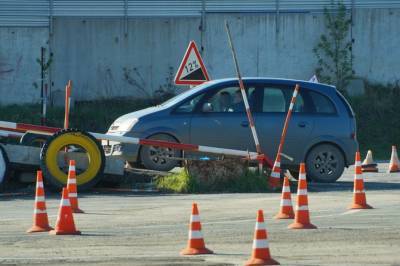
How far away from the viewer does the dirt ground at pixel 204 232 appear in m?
10.4

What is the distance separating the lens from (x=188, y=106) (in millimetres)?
18609

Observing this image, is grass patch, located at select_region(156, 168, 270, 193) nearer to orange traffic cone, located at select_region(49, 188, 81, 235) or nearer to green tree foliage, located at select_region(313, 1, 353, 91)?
orange traffic cone, located at select_region(49, 188, 81, 235)

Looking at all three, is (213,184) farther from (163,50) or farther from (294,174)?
(163,50)

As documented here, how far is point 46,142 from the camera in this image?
56.4ft

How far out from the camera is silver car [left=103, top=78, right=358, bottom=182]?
60.4 ft

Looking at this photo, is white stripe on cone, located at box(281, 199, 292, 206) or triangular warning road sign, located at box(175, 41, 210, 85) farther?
triangular warning road sign, located at box(175, 41, 210, 85)

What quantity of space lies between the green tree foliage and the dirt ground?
16.2m

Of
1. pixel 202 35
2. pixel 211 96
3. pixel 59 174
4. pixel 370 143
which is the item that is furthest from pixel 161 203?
pixel 202 35

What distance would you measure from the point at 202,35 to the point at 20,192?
16709 mm

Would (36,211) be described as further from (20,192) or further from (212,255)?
(20,192)

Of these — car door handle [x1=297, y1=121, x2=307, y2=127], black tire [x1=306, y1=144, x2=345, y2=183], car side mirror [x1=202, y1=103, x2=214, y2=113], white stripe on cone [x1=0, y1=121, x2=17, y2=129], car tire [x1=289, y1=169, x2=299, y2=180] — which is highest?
car side mirror [x1=202, y1=103, x2=214, y2=113]

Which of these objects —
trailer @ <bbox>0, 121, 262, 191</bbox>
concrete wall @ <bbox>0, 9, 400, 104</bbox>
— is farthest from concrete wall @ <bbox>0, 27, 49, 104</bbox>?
trailer @ <bbox>0, 121, 262, 191</bbox>

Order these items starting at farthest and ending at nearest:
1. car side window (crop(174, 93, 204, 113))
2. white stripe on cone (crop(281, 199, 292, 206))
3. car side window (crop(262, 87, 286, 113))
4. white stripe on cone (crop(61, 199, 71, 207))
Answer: car side window (crop(262, 87, 286, 113)) < car side window (crop(174, 93, 204, 113)) < white stripe on cone (crop(281, 199, 292, 206)) < white stripe on cone (crop(61, 199, 71, 207))

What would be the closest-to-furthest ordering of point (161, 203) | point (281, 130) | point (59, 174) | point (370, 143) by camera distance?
1. point (161, 203)
2. point (59, 174)
3. point (281, 130)
4. point (370, 143)
